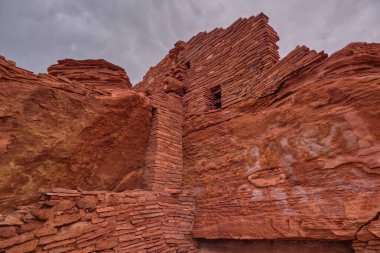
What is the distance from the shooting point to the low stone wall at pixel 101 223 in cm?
347

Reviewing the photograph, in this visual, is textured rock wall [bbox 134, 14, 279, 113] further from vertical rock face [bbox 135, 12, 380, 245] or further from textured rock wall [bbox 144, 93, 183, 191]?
textured rock wall [bbox 144, 93, 183, 191]

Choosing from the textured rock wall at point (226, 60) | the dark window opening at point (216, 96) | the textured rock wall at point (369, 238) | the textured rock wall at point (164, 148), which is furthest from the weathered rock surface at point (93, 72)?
the textured rock wall at point (369, 238)

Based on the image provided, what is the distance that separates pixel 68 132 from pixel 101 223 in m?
1.72

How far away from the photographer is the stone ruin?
3.63 m

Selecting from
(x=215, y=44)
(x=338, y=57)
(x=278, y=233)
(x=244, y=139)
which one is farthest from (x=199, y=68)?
(x=278, y=233)

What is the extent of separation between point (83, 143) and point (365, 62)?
508 cm

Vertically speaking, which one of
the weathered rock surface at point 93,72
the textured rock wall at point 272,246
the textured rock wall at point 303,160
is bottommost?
the textured rock wall at point 272,246

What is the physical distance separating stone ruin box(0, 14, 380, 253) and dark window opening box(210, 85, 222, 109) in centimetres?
31

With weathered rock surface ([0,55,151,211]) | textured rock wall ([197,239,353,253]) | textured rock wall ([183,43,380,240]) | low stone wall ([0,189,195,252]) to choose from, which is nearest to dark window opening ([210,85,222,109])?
textured rock wall ([183,43,380,240])

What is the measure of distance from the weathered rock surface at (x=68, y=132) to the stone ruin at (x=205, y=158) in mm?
21

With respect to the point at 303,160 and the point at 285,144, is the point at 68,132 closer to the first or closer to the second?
the point at 285,144

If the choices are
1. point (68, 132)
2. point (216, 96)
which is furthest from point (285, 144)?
point (68, 132)

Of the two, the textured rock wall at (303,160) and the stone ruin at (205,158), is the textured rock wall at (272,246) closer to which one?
the stone ruin at (205,158)

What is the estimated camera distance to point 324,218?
12.0 feet
